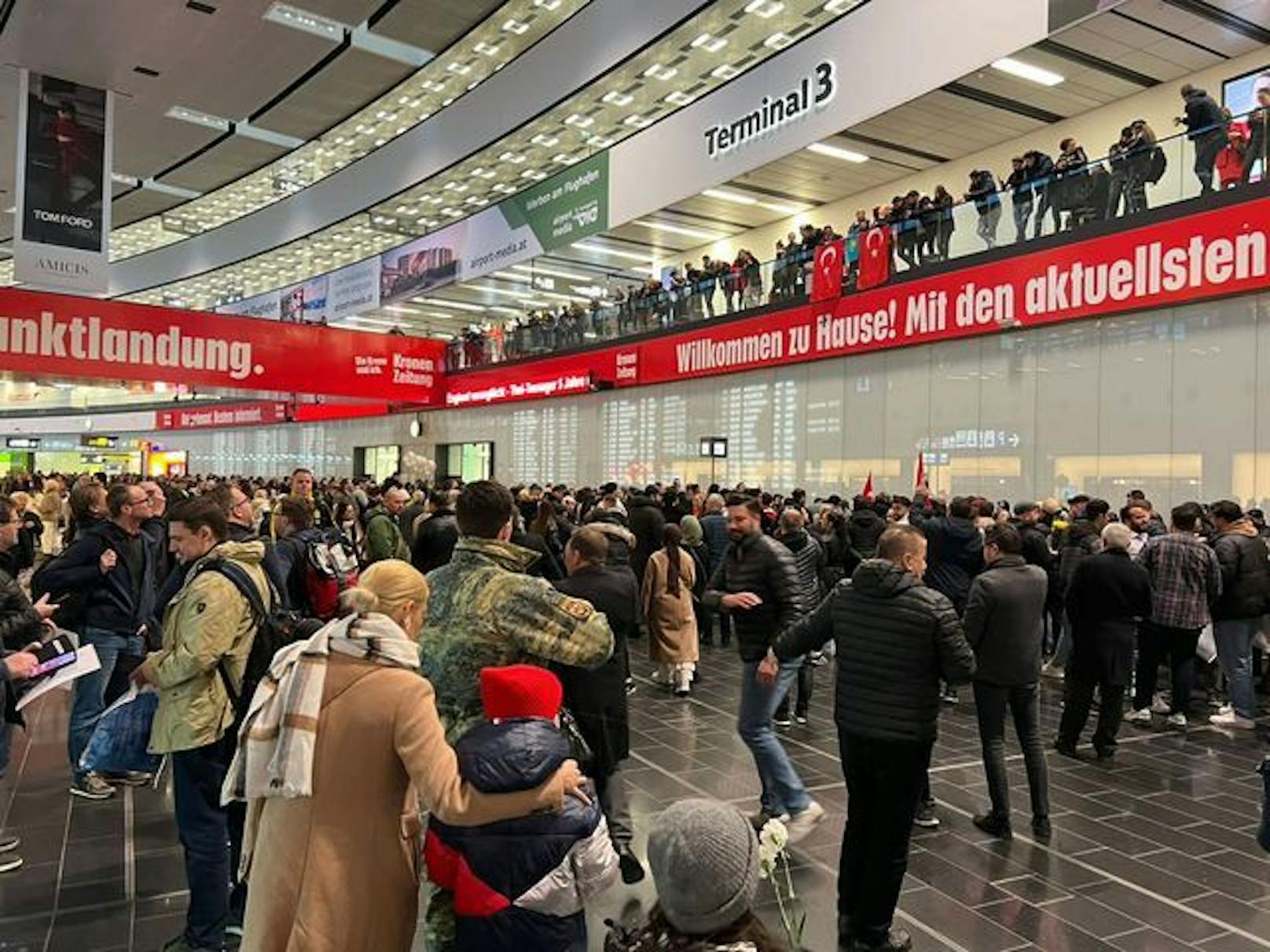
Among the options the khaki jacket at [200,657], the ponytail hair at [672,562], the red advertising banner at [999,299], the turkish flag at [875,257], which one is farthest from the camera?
the turkish flag at [875,257]

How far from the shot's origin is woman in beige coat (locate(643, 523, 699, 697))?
26.1ft

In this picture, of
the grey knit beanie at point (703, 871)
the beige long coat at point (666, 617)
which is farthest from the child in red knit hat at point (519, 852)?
the beige long coat at point (666, 617)

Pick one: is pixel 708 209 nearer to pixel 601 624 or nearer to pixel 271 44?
pixel 271 44

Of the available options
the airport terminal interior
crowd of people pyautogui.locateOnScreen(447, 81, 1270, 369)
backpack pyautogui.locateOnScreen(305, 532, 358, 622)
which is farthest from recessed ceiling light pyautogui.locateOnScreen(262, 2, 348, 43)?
backpack pyautogui.locateOnScreen(305, 532, 358, 622)

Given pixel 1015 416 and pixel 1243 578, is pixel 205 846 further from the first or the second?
pixel 1015 416

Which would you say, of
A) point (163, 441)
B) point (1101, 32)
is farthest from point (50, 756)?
point (163, 441)

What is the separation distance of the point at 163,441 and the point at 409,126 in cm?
2561

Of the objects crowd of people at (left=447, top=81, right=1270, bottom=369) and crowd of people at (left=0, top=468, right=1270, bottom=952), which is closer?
crowd of people at (left=0, top=468, right=1270, bottom=952)

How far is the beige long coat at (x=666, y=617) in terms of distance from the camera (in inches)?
313

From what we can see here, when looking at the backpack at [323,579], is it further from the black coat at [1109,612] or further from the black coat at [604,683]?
the black coat at [1109,612]

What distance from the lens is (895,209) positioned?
14680 mm

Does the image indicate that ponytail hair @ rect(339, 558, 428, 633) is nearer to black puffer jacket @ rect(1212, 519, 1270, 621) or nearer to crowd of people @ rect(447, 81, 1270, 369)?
black puffer jacket @ rect(1212, 519, 1270, 621)

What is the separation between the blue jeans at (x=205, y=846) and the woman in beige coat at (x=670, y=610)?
15.9 ft

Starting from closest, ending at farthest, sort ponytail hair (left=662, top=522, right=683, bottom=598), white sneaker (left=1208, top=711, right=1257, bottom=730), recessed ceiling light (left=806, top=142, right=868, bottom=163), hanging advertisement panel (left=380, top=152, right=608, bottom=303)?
white sneaker (left=1208, top=711, right=1257, bottom=730), ponytail hair (left=662, top=522, right=683, bottom=598), recessed ceiling light (left=806, top=142, right=868, bottom=163), hanging advertisement panel (left=380, top=152, right=608, bottom=303)
